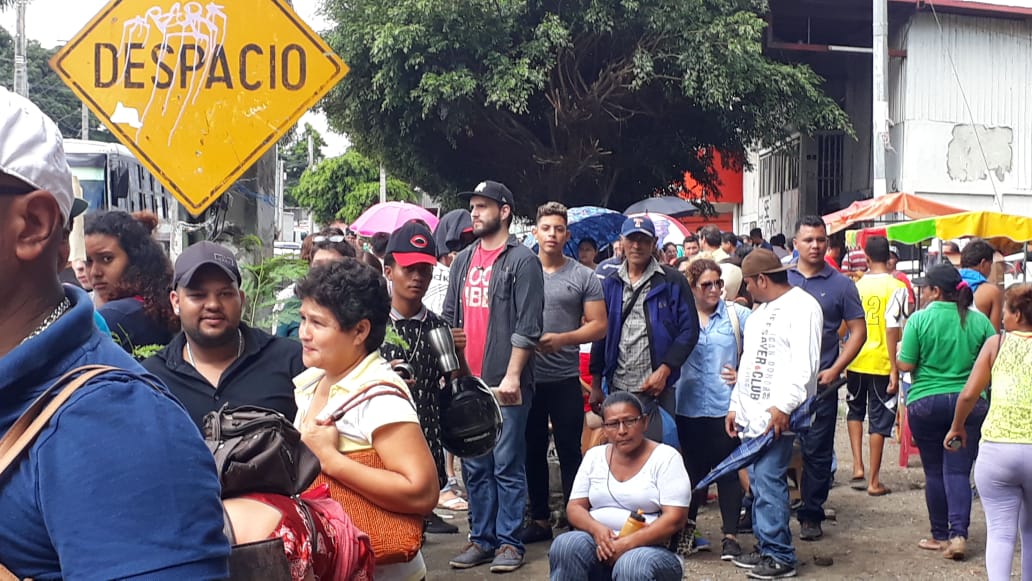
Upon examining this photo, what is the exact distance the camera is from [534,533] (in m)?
7.55

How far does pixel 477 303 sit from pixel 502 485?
1147 millimetres

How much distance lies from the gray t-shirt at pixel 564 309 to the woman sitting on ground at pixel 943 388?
2164 mm

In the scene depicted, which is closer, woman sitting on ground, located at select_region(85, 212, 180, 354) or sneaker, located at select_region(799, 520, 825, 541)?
woman sitting on ground, located at select_region(85, 212, 180, 354)

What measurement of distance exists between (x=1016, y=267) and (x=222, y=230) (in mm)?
12129

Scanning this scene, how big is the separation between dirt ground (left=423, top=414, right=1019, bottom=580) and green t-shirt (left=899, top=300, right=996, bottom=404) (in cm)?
106

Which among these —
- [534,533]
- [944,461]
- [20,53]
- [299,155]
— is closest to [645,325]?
[534,533]

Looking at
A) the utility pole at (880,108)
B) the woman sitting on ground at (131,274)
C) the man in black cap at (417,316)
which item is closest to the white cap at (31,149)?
the woman sitting on ground at (131,274)

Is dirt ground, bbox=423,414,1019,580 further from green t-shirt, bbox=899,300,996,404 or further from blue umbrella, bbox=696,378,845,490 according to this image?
green t-shirt, bbox=899,300,996,404

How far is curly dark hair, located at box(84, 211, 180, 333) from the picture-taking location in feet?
14.8

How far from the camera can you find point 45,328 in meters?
1.43

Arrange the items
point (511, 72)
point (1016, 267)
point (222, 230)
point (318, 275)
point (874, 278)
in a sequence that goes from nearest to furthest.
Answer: point (318, 275), point (222, 230), point (874, 278), point (1016, 267), point (511, 72)

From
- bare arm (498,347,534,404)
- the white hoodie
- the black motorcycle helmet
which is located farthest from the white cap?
the white hoodie

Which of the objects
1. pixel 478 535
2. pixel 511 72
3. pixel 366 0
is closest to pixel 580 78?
pixel 511 72

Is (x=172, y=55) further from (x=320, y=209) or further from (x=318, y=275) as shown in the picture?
(x=320, y=209)
